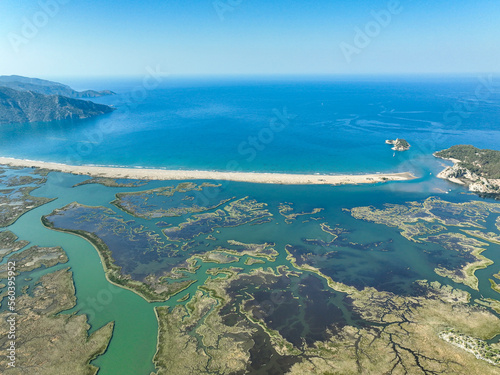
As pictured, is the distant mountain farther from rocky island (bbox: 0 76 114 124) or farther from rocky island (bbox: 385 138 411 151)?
rocky island (bbox: 385 138 411 151)

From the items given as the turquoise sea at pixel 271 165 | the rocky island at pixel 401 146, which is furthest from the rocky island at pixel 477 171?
the rocky island at pixel 401 146

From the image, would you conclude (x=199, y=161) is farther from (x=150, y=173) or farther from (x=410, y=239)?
(x=410, y=239)

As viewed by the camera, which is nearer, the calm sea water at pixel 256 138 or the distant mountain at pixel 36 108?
the calm sea water at pixel 256 138

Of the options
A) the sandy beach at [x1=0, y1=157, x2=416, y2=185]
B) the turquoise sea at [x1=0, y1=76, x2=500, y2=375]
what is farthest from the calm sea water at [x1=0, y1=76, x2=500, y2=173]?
the sandy beach at [x1=0, y1=157, x2=416, y2=185]

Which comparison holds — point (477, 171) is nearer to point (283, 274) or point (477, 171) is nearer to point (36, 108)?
point (283, 274)

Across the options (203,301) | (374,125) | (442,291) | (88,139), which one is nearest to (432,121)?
(374,125)

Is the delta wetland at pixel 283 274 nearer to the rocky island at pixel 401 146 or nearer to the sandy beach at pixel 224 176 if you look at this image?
the sandy beach at pixel 224 176
